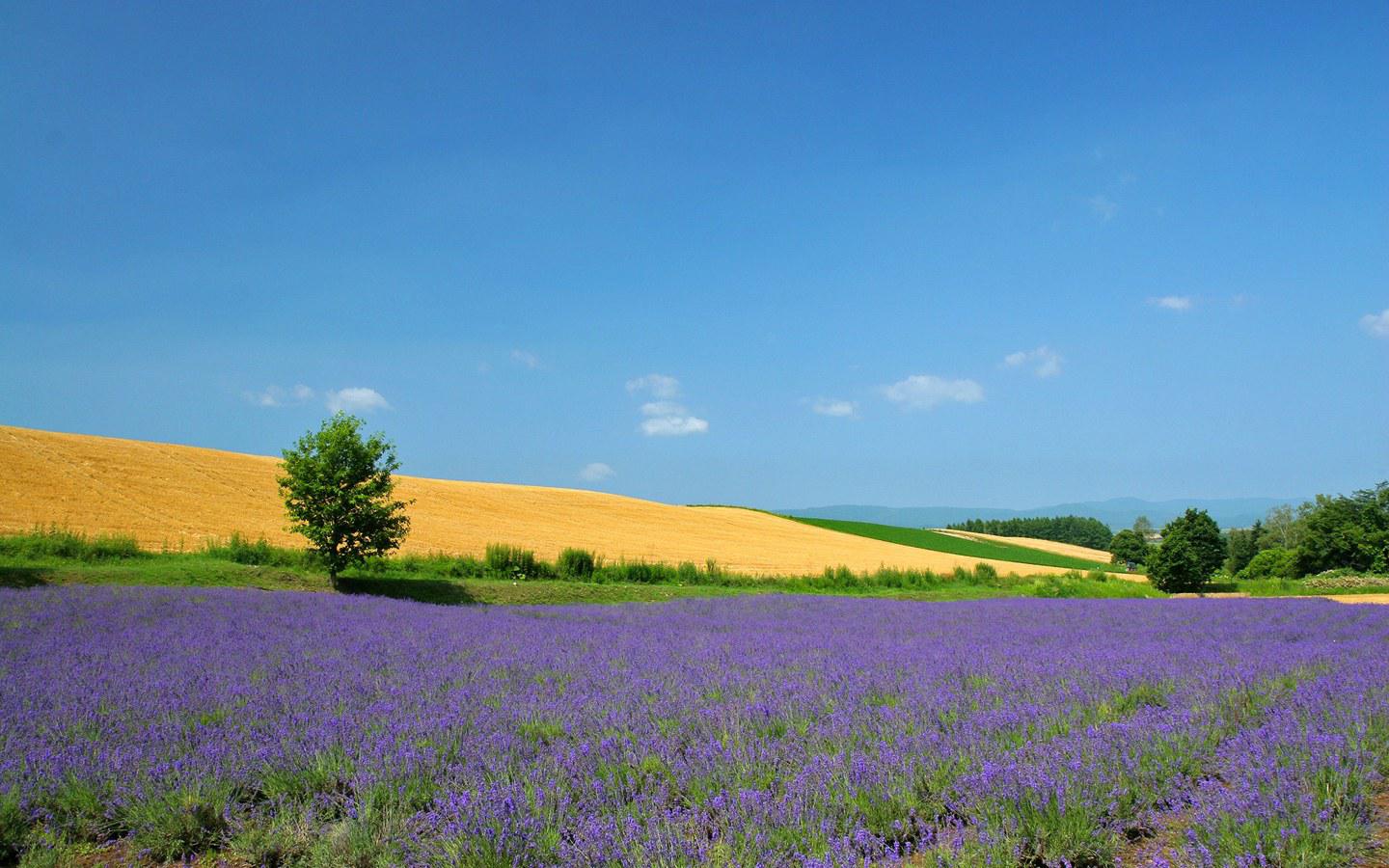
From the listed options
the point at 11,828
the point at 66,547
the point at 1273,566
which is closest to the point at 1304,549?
the point at 1273,566

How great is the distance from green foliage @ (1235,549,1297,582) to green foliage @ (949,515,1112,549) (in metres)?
57.9

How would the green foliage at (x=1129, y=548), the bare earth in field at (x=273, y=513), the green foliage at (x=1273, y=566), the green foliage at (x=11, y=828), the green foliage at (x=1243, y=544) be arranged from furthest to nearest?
the green foliage at (x=1243, y=544) → the green foliage at (x=1129, y=548) → the green foliage at (x=1273, y=566) → the bare earth in field at (x=273, y=513) → the green foliage at (x=11, y=828)

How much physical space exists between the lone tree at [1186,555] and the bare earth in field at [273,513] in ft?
22.0

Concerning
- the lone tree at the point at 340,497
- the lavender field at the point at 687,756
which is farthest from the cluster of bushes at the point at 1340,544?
the lone tree at the point at 340,497

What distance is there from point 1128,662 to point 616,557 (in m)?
22.9

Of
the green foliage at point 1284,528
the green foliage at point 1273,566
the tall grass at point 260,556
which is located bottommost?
the green foliage at point 1273,566

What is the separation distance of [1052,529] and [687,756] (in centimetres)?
11822

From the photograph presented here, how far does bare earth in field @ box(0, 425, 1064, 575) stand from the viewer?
78.0ft

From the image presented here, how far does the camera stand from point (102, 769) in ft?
11.8

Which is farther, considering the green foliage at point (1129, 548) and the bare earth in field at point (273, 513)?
the green foliage at point (1129, 548)

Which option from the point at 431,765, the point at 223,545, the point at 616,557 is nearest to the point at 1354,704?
the point at 431,765

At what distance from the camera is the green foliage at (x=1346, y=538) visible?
32812 millimetres

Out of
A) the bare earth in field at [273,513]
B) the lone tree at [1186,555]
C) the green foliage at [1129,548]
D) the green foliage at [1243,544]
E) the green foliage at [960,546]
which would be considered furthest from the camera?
the green foliage at [1243,544]

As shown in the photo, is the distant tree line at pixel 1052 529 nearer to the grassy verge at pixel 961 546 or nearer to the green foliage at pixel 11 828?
the grassy verge at pixel 961 546
